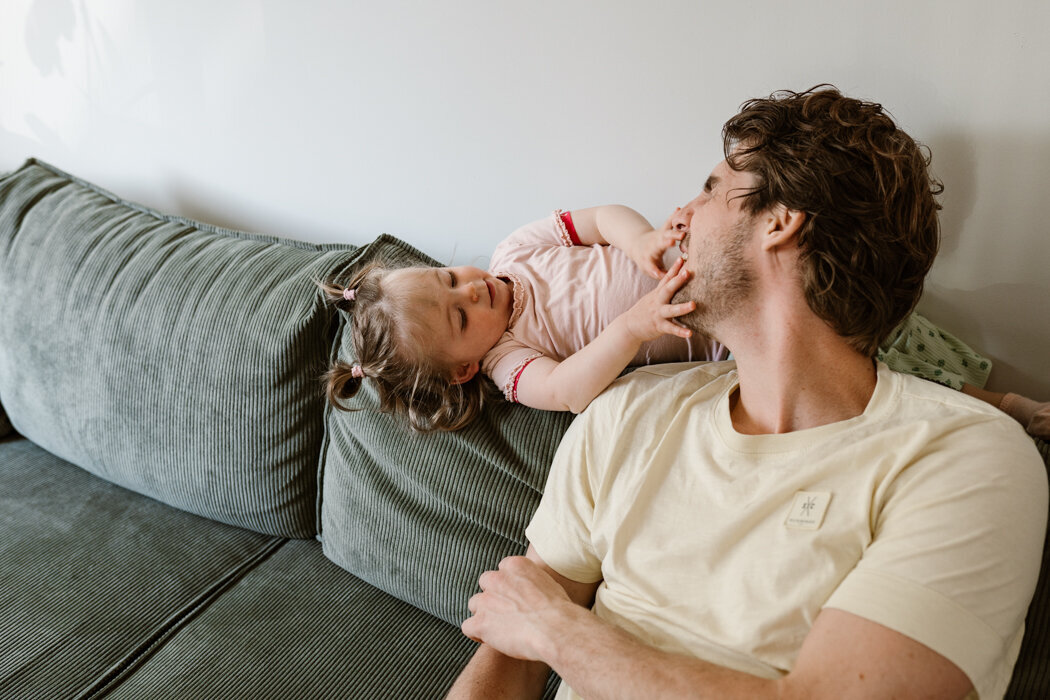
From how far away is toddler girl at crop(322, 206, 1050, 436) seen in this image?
141 centimetres

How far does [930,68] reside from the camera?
1.25 meters

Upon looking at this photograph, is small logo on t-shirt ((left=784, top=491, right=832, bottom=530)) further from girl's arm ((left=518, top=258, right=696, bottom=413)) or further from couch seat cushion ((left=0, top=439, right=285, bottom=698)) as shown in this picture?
couch seat cushion ((left=0, top=439, right=285, bottom=698))

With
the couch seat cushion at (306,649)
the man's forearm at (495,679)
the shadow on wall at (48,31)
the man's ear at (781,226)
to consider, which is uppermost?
the shadow on wall at (48,31)

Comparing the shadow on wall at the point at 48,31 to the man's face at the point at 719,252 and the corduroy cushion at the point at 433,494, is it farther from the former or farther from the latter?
the man's face at the point at 719,252

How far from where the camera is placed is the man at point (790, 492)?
88 cm

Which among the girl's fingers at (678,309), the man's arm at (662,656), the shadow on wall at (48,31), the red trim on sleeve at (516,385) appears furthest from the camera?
the shadow on wall at (48,31)

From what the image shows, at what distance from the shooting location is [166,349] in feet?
5.85

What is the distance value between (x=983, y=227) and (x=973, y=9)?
1.09 ft

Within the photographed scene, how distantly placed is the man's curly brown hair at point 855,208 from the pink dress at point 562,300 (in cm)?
36

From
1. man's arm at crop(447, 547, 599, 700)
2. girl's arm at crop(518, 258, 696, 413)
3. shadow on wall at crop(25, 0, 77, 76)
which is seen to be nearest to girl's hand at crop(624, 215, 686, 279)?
girl's arm at crop(518, 258, 696, 413)

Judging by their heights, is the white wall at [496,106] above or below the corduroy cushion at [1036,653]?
above

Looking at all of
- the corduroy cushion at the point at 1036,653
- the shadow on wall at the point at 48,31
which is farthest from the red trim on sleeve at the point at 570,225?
the shadow on wall at the point at 48,31

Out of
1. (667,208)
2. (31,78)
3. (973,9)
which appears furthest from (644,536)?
(31,78)

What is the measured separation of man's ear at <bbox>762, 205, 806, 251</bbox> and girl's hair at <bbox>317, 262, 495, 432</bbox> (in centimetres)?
61
